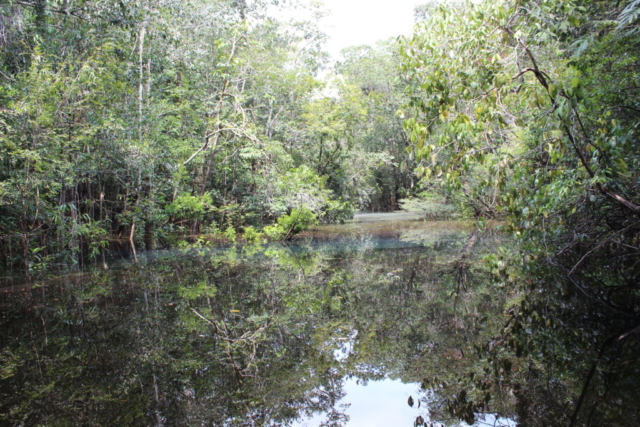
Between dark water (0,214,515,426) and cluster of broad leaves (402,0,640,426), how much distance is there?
44 cm

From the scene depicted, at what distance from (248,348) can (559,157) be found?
2998 millimetres

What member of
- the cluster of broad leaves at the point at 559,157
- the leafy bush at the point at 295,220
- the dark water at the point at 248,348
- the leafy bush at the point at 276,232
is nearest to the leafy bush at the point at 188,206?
the leafy bush at the point at 276,232

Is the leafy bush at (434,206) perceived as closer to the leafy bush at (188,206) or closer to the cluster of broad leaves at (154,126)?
the cluster of broad leaves at (154,126)

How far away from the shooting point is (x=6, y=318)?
453 cm

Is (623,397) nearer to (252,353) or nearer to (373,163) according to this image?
(252,353)

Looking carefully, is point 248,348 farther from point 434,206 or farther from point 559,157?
point 434,206

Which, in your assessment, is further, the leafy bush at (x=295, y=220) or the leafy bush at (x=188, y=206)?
the leafy bush at (x=295, y=220)

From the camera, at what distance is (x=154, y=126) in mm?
12031

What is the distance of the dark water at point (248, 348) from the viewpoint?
2.46 metres

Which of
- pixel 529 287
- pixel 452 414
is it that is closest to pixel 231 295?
pixel 452 414

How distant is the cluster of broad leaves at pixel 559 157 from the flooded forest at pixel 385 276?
0.09ft

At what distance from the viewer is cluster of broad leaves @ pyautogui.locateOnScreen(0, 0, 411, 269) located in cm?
782

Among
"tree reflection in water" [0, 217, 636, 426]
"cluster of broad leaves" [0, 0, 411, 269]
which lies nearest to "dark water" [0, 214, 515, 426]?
"tree reflection in water" [0, 217, 636, 426]

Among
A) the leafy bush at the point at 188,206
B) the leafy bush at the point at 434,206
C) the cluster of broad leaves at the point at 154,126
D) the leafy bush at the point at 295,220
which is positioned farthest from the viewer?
the leafy bush at the point at 434,206
